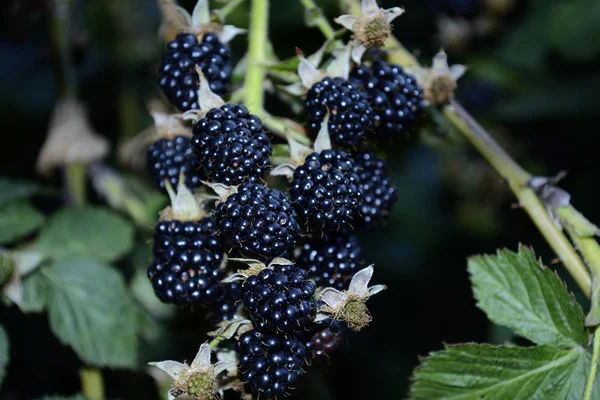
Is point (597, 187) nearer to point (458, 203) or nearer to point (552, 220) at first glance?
point (458, 203)

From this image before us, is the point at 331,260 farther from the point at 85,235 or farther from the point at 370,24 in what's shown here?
the point at 85,235

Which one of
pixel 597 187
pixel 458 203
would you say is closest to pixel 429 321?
pixel 458 203

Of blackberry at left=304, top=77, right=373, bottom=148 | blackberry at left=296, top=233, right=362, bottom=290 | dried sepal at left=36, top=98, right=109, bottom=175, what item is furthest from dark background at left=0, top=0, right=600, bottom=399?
blackberry at left=296, top=233, right=362, bottom=290

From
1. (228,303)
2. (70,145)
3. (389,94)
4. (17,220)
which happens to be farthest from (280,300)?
(70,145)

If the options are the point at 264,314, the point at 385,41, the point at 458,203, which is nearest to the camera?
the point at 264,314

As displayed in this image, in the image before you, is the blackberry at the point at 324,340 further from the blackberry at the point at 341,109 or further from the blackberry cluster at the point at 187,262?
the blackberry at the point at 341,109
